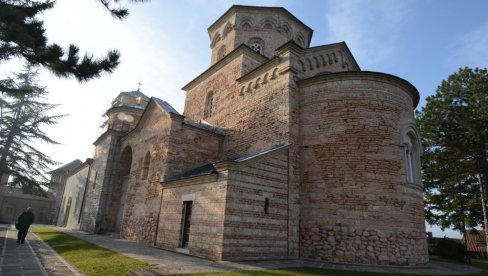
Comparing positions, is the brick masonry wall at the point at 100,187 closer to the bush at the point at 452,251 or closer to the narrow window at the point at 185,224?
the narrow window at the point at 185,224

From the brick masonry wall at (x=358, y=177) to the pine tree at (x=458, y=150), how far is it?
10.0m

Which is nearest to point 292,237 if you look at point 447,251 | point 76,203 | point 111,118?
point 447,251

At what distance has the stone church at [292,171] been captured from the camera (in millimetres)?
8750

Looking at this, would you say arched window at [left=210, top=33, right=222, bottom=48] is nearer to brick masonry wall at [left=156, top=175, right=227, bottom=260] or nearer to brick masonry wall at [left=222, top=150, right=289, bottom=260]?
brick masonry wall at [left=156, top=175, right=227, bottom=260]

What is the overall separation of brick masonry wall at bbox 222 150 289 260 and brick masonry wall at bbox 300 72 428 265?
0.97 m

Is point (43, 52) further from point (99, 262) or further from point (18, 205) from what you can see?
point (18, 205)

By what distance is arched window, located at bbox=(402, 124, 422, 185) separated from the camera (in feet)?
33.0

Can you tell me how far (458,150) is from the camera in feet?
58.1

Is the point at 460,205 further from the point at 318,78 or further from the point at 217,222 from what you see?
the point at 217,222

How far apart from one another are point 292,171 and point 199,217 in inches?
139

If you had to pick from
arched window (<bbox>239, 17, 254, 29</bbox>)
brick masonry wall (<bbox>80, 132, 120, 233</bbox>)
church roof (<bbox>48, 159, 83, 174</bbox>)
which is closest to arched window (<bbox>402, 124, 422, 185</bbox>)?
arched window (<bbox>239, 17, 254, 29</bbox>)

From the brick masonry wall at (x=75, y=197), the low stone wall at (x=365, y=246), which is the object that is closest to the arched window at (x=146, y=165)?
the low stone wall at (x=365, y=246)

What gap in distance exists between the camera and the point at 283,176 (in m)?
9.78

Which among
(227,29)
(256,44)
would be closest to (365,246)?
(256,44)
